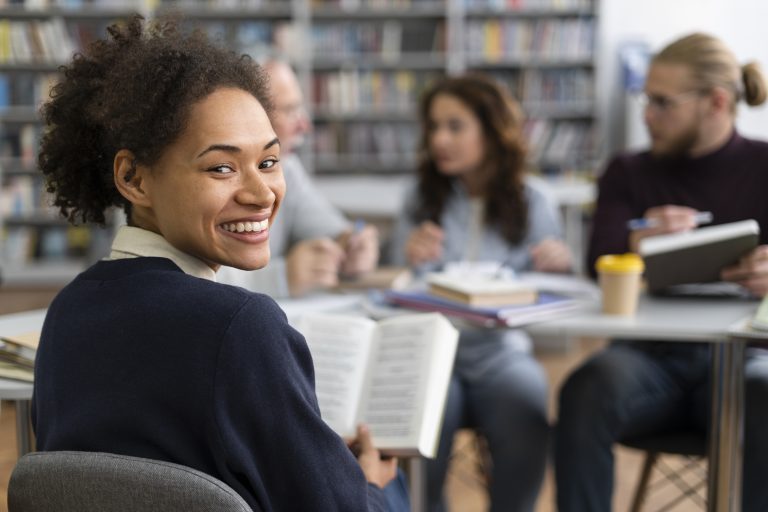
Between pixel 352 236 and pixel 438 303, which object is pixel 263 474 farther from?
pixel 352 236

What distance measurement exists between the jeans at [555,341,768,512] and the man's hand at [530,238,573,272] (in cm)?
38

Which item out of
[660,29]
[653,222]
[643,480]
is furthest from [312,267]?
[660,29]

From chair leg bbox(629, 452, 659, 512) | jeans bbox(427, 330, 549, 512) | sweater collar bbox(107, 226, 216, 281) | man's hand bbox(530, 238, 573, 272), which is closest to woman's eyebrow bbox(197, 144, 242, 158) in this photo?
sweater collar bbox(107, 226, 216, 281)

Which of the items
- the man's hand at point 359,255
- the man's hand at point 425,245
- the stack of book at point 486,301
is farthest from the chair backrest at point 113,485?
the man's hand at point 425,245

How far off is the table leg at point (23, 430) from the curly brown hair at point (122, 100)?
1.28 ft

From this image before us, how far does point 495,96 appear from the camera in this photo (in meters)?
2.53

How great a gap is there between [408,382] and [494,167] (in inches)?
46.5

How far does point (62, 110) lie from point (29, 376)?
1.47 ft

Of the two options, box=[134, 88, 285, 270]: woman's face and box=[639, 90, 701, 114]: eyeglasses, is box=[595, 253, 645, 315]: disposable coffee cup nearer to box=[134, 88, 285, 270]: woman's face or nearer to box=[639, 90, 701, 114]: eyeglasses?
box=[639, 90, 701, 114]: eyeglasses

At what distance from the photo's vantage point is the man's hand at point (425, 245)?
2.32 metres

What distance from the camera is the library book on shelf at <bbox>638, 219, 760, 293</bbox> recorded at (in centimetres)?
179

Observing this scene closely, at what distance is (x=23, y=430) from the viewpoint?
58.1 inches

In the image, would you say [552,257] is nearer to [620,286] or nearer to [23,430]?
[620,286]

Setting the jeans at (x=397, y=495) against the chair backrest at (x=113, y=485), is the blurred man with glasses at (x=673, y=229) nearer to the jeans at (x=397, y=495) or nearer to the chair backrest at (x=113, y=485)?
the jeans at (x=397, y=495)
